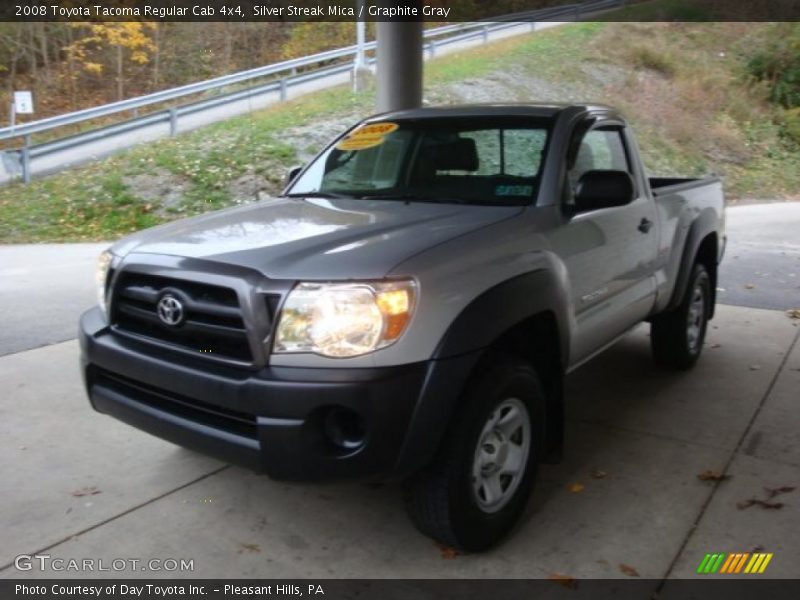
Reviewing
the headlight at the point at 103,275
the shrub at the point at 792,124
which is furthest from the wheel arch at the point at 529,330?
the shrub at the point at 792,124

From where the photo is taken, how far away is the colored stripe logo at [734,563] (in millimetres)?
3072

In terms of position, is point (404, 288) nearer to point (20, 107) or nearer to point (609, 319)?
point (609, 319)

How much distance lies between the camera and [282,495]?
147 inches

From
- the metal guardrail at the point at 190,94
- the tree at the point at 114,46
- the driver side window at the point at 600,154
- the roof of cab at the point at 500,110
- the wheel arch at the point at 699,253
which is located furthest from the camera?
the tree at the point at 114,46

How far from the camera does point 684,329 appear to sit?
5379mm

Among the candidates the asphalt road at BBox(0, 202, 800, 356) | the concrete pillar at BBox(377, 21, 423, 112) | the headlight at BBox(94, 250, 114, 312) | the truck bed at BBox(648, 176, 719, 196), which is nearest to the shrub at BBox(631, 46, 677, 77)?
the asphalt road at BBox(0, 202, 800, 356)

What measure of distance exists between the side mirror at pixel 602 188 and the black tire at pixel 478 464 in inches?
39.1

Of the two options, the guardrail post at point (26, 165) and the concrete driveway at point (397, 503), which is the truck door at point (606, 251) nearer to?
the concrete driveway at point (397, 503)

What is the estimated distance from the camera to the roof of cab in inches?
165

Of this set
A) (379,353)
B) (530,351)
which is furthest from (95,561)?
(530,351)

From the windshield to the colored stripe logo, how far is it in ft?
5.80

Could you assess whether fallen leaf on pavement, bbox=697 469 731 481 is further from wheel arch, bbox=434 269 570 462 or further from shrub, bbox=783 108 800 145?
shrub, bbox=783 108 800 145

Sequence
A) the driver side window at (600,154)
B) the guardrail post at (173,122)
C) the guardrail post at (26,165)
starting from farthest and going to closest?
the guardrail post at (173,122), the guardrail post at (26,165), the driver side window at (600,154)

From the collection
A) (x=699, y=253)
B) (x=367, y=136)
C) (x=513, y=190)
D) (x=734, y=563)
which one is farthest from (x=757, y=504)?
(x=367, y=136)
